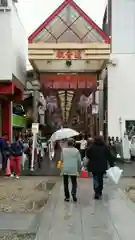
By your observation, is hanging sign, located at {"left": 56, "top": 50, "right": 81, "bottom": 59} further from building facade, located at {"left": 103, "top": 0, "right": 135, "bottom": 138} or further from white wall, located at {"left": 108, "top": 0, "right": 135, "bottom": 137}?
white wall, located at {"left": 108, "top": 0, "right": 135, "bottom": 137}

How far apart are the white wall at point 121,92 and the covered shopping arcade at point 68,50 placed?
1.50m

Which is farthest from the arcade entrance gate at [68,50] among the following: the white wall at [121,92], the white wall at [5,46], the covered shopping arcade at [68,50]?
the white wall at [5,46]

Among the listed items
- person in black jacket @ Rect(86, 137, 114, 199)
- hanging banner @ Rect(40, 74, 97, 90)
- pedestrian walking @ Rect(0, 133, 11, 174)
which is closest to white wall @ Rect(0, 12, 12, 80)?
pedestrian walking @ Rect(0, 133, 11, 174)

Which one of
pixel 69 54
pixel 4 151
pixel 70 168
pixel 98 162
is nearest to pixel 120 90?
pixel 69 54

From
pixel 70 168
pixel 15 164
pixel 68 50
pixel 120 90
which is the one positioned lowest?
pixel 15 164

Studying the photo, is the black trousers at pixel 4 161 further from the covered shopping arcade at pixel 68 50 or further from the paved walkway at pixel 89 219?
the covered shopping arcade at pixel 68 50

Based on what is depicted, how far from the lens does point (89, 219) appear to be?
361 inches

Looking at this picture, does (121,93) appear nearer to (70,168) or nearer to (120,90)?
(120,90)

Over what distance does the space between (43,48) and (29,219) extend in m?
22.3

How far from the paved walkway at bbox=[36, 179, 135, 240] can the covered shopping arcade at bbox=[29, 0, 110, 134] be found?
18813 millimetres

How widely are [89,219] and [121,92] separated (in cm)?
2661

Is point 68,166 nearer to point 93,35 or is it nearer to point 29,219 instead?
point 29,219

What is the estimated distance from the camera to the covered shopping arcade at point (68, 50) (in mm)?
30656

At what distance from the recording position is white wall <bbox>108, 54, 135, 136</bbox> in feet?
115
